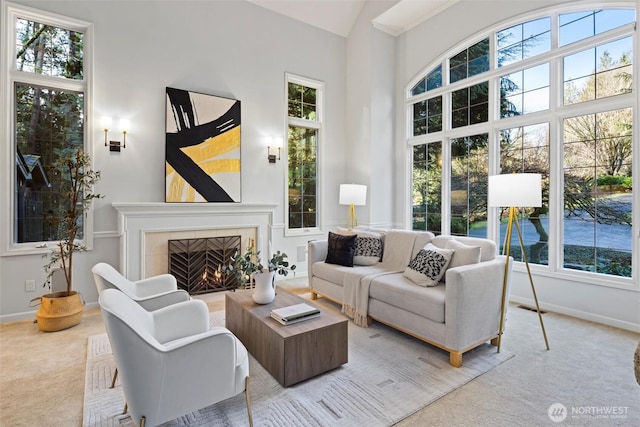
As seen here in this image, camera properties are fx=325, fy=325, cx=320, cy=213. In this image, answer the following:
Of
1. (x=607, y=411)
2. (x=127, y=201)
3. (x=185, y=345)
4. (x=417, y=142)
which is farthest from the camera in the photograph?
(x=417, y=142)

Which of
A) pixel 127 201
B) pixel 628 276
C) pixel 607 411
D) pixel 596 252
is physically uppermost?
pixel 127 201

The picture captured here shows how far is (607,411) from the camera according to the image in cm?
196

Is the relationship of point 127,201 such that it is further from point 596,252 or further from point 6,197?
point 596,252

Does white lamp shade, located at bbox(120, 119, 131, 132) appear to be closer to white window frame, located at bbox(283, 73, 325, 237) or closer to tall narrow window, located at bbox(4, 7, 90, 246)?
tall narrow window, located at bbox(4, 7, 90, 246)

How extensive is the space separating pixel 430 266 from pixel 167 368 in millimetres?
2327

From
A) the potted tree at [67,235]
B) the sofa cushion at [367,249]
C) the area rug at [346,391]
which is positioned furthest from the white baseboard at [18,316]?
the sofa cushion at [367,249]

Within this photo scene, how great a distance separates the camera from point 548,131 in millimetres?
3836

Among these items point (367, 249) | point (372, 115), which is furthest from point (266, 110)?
point (367, 249)

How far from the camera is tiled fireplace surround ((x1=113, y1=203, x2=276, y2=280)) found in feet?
12.7

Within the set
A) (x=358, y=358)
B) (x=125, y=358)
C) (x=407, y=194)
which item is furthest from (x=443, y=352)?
(x=407, y=194)

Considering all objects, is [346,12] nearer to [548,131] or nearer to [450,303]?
[548,131]

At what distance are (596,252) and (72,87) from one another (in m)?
6.12

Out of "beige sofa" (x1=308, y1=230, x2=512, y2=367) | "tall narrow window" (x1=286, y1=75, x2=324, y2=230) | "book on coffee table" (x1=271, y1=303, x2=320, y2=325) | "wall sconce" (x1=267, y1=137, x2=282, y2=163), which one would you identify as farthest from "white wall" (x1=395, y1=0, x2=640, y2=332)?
"book on coffee table" (x1=271, y1=303, x2=320, y2=325)

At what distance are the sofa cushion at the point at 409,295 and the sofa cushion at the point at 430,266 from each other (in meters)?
0.06
